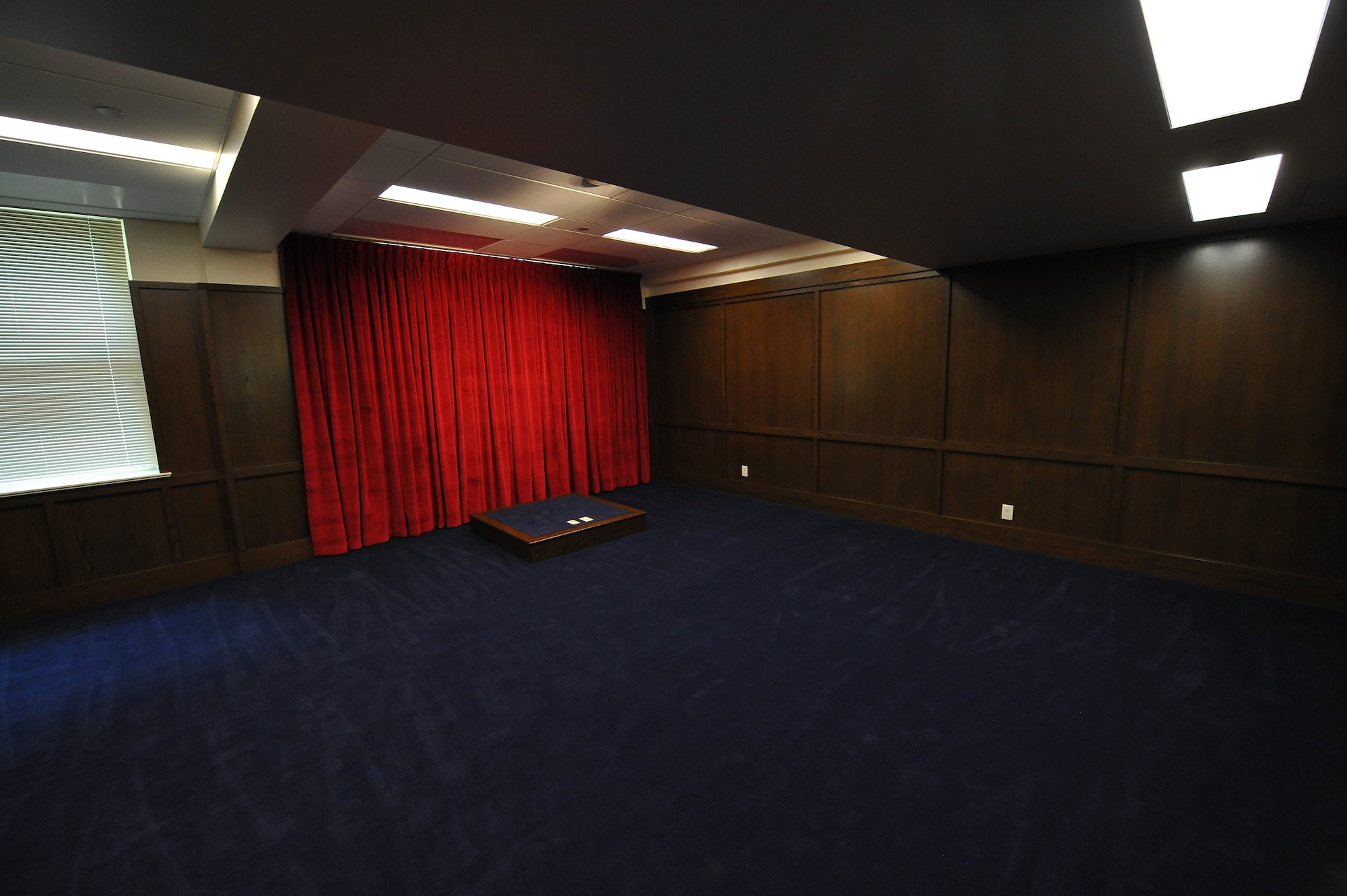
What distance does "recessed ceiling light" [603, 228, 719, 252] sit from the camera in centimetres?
411

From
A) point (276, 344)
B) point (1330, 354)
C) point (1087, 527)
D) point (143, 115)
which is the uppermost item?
point (143, 115)

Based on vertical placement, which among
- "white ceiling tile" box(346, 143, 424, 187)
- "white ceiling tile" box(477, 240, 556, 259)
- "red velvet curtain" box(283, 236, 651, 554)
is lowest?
"red velvet curtain" box(283, 236, 651, 554)

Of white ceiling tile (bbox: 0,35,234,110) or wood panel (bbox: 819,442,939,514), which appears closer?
white ceiling tile (bbox: 0,35,234,110)

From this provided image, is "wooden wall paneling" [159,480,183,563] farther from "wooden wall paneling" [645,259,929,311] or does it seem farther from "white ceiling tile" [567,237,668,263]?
"wooden wall paneling" [645,259,929,311]

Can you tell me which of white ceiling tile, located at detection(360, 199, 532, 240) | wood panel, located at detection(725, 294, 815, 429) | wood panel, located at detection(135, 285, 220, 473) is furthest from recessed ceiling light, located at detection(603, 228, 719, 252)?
wood panel, located at detection(135, 285, 220, 473)

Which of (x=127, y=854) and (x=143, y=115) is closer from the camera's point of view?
(x=127, y=854)

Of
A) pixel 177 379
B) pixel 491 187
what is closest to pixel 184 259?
pixel 177 379

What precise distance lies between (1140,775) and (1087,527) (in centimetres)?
220

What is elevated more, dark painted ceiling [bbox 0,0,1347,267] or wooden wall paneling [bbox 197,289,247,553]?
dark painted ceiling [bbox 0,0,1347,267]

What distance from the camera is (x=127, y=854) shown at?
5.31 feet

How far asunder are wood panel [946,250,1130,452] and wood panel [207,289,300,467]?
492cm

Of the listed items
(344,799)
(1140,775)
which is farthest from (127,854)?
(1140,775)

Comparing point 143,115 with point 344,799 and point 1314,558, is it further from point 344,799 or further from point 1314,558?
point 1314,558

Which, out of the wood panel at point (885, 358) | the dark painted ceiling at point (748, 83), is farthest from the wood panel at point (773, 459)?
the dark painted ceiling at point (748, 83)
